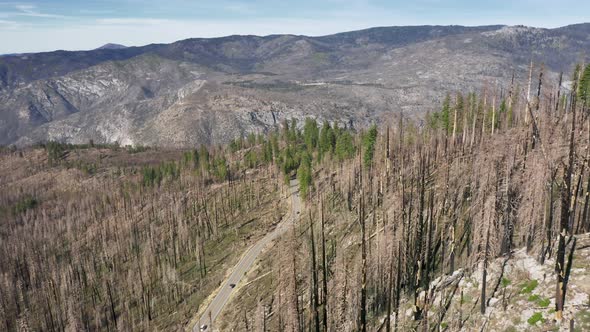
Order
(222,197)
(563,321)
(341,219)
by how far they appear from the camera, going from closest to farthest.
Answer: (563,321), (341,219), (222,197)

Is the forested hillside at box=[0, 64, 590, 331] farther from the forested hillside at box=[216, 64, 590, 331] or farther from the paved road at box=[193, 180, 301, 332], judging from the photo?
the paved road at box=[193, 180, 301, 332]

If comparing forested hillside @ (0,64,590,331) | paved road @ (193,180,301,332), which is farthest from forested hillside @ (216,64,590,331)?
paved road @ (193,180,301,332)

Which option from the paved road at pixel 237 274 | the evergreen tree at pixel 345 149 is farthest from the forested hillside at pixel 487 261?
the evergreen tree at pixel 345 149

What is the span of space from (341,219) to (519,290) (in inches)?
2141

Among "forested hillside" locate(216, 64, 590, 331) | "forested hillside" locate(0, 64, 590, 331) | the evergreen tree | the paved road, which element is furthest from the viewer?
the evergreen tree

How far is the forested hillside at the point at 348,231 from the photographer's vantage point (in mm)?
32812

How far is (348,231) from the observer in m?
75.0

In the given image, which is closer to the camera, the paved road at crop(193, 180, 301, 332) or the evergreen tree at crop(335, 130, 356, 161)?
the paved road at crop(193, 180, 301, 332)

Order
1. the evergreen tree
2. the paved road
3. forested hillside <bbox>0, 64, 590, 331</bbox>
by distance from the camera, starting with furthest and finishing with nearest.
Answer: the evergreen tree, the paved road, forested hillside <bbox>0, 64, 590, 331</bbox>

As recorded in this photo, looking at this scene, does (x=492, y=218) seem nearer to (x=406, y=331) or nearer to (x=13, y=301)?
(x=406, y=331)

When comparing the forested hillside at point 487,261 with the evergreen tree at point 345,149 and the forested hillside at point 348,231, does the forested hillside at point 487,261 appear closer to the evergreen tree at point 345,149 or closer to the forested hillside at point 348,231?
the forested hillside at point 348,231

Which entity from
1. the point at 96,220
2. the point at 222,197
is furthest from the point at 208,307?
the point at 96,220

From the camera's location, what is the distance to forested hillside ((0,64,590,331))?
3281 cm

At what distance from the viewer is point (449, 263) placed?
145 feet
